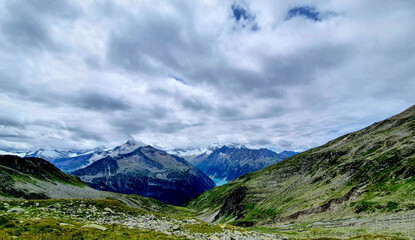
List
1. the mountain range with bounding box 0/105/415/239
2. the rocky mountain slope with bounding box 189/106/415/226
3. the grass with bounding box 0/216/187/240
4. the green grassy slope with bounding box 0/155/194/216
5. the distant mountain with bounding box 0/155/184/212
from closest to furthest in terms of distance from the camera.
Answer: the grass with bounding box 0/216/187/240 → the mountain range with bounding box 0/105/415/239 → the rocky mountain slope with bounding box 189/106/415/226 → the distant mountain with bounding box 0/155/184/212 → the green grassy slope with bounding box 0/155/194/216

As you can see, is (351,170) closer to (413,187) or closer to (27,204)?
(413,187)

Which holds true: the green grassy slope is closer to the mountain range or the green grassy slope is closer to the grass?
the mountain range

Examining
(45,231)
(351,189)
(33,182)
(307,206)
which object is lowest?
(307,206)

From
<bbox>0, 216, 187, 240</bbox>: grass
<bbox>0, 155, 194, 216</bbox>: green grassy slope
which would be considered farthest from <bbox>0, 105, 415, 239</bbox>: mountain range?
<bbox>0, 155, 194, 216</bbox>: green grassy slope

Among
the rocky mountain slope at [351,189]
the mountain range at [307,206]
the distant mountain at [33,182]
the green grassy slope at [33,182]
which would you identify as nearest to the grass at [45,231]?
the mountain range at [307,206]

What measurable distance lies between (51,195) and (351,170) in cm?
15962

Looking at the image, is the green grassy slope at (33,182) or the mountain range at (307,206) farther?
the green grassy slope at (33,182)

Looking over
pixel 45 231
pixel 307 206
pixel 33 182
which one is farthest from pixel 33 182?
pixel 307 206

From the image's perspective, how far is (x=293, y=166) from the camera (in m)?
181

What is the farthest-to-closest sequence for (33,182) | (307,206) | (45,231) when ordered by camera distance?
(33,182), (307,206), (45,231)

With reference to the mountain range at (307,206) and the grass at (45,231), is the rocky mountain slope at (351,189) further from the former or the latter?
the grass at (45,231)

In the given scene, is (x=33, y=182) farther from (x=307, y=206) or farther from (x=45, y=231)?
(x=307, y=206)

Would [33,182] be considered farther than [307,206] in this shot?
Yes

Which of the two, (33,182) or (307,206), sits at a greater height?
(33,182)
